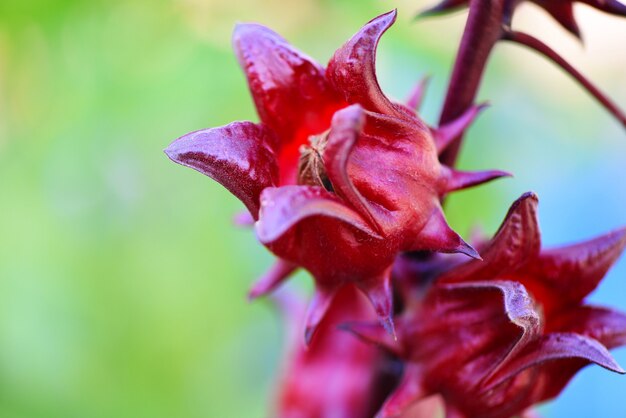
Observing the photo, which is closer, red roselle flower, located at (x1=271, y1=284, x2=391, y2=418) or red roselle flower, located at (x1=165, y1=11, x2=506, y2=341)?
red roselle flower, located at (x1=165, y1=11, x2=506, y2=341)

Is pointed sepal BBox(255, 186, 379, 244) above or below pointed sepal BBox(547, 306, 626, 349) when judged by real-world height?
above

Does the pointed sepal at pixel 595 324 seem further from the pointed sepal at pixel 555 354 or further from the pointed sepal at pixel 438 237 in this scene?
the pointed sepal at pixel 438 237

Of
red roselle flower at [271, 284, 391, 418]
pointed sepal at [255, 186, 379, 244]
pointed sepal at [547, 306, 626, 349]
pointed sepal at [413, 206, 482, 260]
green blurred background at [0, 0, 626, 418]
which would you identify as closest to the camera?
pointed sepal at [255, 186, 379, 244]

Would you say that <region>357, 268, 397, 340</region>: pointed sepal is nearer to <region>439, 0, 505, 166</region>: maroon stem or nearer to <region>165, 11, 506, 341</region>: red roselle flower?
<region>165, 11, 506, 341</region>: red roselle flower

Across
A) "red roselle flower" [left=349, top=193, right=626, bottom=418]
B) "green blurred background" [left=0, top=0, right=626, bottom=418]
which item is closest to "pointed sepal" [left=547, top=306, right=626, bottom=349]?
"red roselle flower" [left=349, top=193, right=626, bottom=418]

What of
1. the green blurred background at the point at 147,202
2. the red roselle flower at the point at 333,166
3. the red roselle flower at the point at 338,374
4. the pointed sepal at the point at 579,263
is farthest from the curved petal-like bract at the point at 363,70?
the green blurred background at the point at 147,202

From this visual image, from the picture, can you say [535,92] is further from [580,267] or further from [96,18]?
[580,267]
